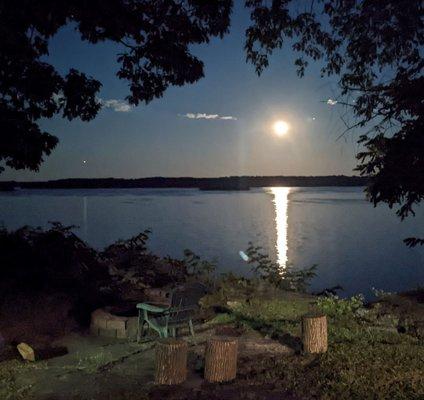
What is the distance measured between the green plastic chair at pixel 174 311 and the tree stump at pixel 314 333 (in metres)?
2.14

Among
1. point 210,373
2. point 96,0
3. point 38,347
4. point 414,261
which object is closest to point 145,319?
point 38,347

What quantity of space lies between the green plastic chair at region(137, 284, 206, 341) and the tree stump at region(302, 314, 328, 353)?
84.4 inches

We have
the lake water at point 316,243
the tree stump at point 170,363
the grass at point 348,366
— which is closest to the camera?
the grass at point 348,366

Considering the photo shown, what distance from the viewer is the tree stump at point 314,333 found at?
7.89 metres

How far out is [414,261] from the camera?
1628 inches

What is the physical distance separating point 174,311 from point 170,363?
7.53 ft

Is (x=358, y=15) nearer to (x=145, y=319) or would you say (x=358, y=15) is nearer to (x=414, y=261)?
(x=145, y=319)

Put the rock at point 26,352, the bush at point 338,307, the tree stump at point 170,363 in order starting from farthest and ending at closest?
the bush at point 338,307 → the rock at point 26,352 → the tree stump at point 170,363

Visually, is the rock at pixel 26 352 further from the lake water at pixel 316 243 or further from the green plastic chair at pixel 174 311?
the lake water at pixel 316 243

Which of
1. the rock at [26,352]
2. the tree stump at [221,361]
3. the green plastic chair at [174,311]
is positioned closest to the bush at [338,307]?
the green plastic chair at [174,311]

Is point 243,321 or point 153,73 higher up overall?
point 153,73

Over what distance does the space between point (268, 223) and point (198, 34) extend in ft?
212

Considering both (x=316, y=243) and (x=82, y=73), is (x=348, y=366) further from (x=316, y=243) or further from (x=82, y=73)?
(x=316, y=243)

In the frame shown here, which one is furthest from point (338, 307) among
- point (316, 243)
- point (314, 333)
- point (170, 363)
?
point (316, 243)
